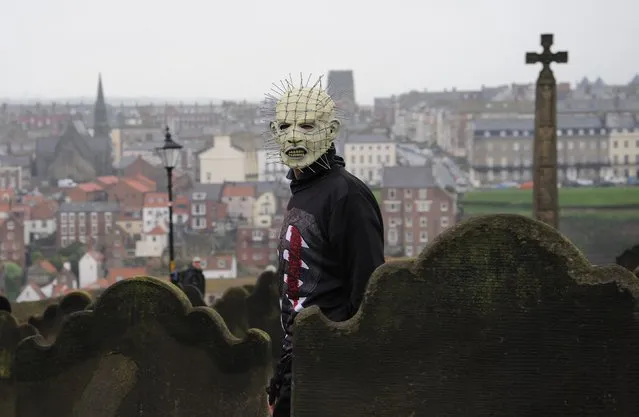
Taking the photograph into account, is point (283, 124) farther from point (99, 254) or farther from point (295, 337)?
point (99, 254)

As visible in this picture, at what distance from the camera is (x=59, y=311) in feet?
32.0

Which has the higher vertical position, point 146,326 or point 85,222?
point 146,326

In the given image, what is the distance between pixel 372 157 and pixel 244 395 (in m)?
159

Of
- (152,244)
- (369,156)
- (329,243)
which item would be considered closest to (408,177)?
(152,244)

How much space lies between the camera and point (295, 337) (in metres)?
4.64

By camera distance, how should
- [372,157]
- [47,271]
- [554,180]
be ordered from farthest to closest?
1. [372,157]
2. [47,271]
3. [554,180]

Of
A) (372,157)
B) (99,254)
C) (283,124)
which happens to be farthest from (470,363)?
(372,157)

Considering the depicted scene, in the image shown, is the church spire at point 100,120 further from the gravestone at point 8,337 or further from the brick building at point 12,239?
the gravestone at point 8,337

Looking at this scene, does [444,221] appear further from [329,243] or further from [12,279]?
[329,243]

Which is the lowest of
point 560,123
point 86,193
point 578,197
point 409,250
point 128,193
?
point 409,250

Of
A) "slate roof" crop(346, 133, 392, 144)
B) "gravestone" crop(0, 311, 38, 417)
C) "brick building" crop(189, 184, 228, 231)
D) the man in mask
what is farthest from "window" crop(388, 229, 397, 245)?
the man in mask

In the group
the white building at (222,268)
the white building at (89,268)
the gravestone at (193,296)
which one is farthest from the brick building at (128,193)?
the gravestone at (193,296)

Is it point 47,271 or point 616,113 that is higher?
point 616,113

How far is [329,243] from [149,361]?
5.47 ft
